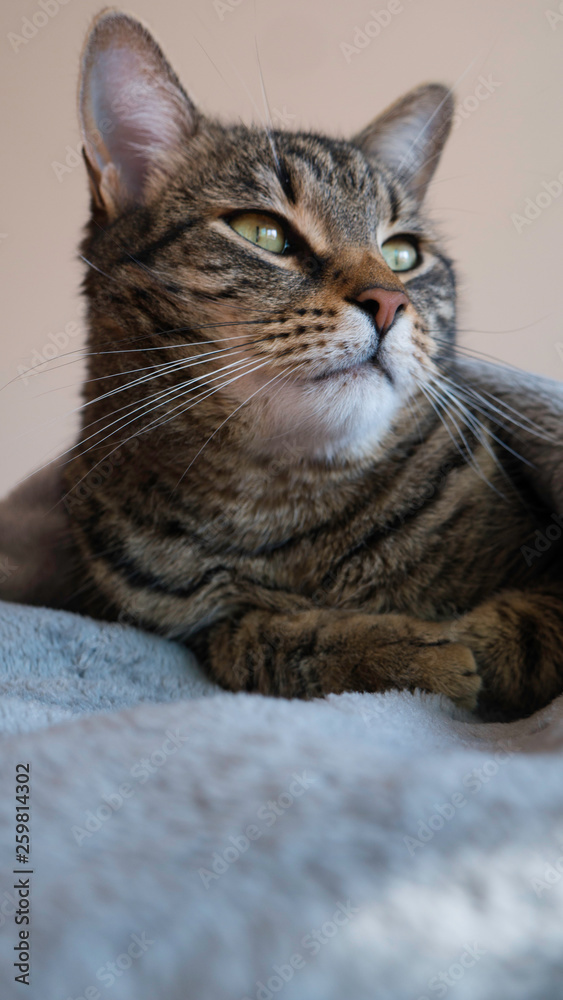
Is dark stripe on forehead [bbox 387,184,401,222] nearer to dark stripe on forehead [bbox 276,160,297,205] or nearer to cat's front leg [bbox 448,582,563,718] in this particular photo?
dark stripe on forehead [bbox 276,160,297,205]

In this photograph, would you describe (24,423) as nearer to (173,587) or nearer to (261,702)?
(173,587)

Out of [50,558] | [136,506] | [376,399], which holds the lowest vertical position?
[50,558]

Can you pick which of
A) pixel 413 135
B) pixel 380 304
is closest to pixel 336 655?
pixel 380 304

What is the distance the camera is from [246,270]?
2.37ft

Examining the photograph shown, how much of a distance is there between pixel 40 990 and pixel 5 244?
219 cm

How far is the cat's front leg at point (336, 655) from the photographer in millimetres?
560

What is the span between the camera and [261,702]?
422 millimetres

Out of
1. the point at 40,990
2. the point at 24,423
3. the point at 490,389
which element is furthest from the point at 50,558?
the point at 24,423

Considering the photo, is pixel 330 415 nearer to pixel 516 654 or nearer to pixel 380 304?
pixel 380 304

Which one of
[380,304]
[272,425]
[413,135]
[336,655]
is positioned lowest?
[336,655]

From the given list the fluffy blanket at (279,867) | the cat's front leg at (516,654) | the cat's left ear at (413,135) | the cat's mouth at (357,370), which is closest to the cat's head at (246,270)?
the cat's mouth at (357,370)

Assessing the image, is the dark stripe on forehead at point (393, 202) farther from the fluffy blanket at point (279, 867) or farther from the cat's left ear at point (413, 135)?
the fluffy blanket at point (279, 867)

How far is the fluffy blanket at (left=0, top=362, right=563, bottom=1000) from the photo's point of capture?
8.2 inches

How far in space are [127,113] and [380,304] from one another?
47 cm
